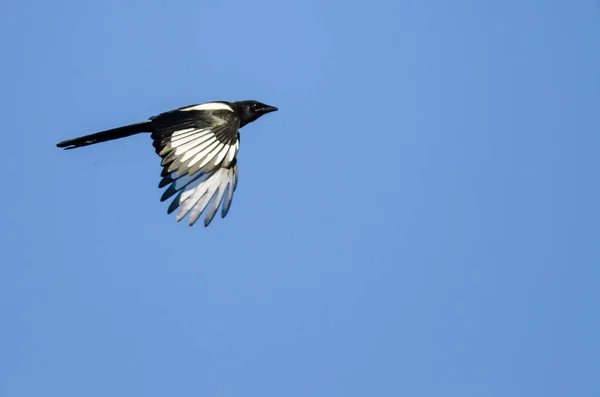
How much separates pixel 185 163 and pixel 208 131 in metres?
0.48

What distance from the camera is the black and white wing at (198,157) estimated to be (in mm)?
8875

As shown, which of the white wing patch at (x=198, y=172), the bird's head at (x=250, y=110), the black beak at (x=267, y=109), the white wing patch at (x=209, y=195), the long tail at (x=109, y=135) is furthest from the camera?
the black beak at (x=267, y=109)

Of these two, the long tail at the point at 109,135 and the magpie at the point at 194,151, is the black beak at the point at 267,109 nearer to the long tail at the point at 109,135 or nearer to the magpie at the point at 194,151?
the magpie at the point at 194,151

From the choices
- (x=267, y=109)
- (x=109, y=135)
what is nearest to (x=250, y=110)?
(x=267, y=109)

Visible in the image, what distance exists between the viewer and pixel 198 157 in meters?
8.92

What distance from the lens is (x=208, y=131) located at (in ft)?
30.2

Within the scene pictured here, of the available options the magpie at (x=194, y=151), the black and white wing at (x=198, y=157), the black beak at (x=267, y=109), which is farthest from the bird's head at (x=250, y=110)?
the black and white wing at (x=198, y=157)

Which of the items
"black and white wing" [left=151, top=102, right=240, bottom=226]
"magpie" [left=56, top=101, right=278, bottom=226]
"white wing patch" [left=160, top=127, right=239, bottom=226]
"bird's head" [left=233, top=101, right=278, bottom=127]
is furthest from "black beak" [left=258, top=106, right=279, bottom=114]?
"white wing patch" [left=160, top=127, right=239, bottom=226]

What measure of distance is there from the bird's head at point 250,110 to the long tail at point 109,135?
3.08ft

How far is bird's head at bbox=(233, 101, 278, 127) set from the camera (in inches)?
402

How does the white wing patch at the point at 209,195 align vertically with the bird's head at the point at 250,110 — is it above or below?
below

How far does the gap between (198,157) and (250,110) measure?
1.49 metres

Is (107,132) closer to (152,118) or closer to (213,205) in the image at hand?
(152,118)

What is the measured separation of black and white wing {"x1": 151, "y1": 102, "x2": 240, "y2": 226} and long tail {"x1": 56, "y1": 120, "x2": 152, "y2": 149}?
Answer: 0.21 m
